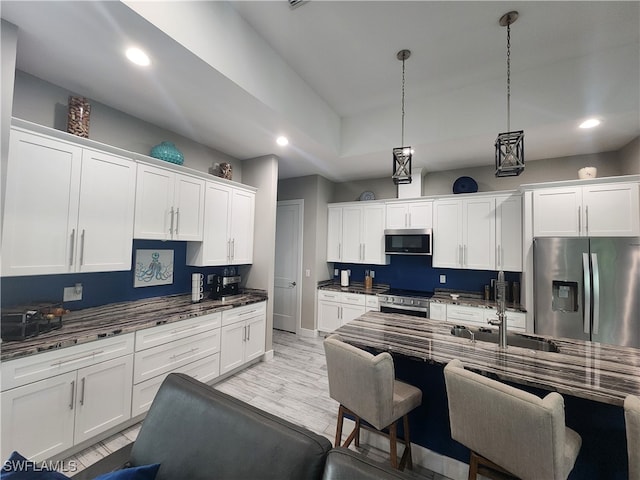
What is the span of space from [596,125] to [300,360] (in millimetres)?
4358

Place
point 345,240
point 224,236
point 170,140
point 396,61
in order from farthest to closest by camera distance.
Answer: point 345,240 → point 224,236 → point 170,140 → point 396,61

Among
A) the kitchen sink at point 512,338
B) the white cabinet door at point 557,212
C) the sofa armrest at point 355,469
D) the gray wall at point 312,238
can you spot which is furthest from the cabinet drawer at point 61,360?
the white cabinet door at point 557,212

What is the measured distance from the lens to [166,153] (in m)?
2.75

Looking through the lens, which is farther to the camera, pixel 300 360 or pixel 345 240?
pixel 345 240

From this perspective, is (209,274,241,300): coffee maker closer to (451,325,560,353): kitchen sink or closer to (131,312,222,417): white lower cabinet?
(131,312,222,417): white lower cabinet

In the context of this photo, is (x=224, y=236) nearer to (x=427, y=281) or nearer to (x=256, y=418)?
(x=256, y=418)

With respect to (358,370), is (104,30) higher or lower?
higher

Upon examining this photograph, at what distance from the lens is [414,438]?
1.89 metres

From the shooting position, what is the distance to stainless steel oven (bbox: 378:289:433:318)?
379 cm

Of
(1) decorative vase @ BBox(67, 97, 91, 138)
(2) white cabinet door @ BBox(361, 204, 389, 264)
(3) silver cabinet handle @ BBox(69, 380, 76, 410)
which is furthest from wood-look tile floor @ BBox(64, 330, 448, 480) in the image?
(1) decorative vase @ BBox(67, 97, 91, 138)

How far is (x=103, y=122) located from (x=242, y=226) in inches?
69.6

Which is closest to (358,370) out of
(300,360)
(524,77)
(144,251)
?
(300,360)

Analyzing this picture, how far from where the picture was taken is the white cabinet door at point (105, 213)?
2.11 meters

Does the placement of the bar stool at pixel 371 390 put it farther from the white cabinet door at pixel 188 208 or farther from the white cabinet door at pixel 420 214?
the white cabinet door at pixel 420 214
